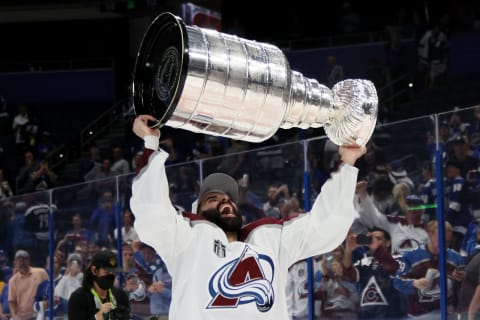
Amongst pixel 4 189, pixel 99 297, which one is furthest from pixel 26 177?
pixel 99 297

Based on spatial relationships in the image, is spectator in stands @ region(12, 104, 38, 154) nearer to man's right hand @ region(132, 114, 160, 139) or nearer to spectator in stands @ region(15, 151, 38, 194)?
spectator in stands @ region(15, 151, 38, 194)

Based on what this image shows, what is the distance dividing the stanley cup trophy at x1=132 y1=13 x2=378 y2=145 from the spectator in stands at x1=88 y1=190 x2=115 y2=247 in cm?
531

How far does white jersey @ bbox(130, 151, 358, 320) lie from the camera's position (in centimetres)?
399

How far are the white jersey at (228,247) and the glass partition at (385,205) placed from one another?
62.5 inches

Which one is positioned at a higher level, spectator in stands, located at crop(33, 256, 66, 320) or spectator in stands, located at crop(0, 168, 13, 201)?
spectator in stands, located at crop(0, 168, 13, 201)

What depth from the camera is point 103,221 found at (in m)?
9.38

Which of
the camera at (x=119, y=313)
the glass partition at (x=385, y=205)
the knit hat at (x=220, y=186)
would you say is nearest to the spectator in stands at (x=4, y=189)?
the glass partition at (x=385, y=205)

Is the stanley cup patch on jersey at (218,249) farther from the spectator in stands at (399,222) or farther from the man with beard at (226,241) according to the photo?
the spectator in stands at (399,222)

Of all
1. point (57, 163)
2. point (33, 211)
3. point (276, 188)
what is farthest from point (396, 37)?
point (276, 188)

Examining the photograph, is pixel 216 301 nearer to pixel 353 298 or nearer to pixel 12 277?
pixel 353 298

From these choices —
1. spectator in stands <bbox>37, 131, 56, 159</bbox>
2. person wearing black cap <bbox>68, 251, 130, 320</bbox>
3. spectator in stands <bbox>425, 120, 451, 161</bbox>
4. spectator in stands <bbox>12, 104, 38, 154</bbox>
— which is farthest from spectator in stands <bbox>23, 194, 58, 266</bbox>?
spectator in stands <bbox>12, 104, 38, 154</bbox>

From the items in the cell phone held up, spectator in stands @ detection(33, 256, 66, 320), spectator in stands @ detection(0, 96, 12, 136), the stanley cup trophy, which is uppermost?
spectator in stands @ detection(0, 96, 12, 136)

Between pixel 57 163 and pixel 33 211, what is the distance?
6.42 metres

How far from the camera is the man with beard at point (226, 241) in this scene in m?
3.99
